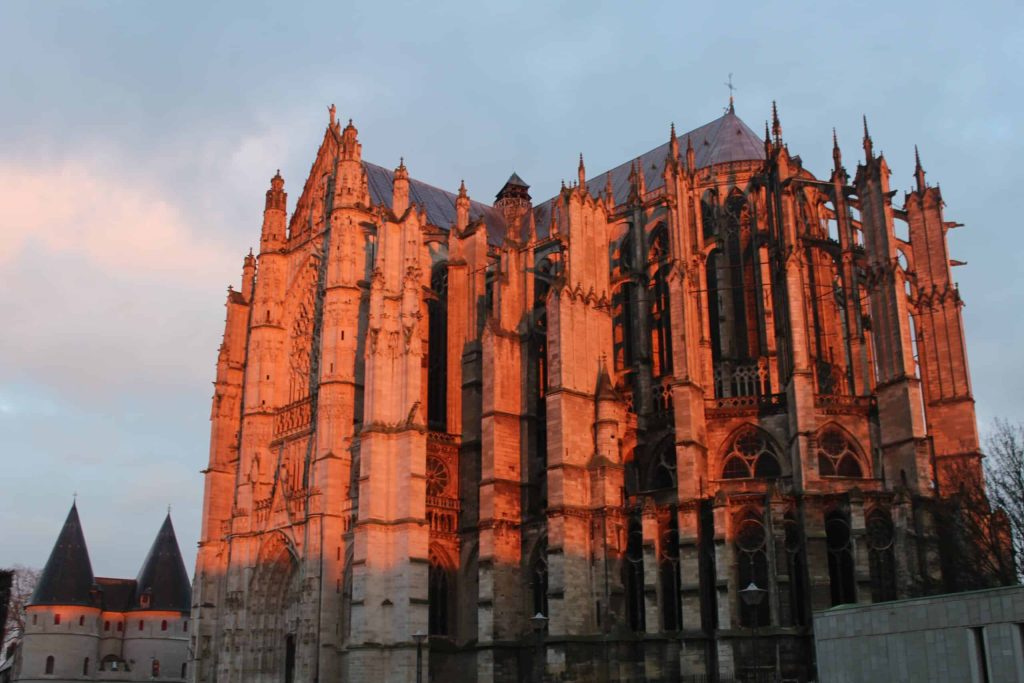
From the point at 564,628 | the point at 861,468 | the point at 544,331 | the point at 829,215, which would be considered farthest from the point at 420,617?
the point at 829,215

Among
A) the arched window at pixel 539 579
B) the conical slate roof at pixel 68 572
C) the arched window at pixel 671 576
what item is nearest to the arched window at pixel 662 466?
the arched window at pixel 671 576

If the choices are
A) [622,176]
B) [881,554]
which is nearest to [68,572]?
[622,176]

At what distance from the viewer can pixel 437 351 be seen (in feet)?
159

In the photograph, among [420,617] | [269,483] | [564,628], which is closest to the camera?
[564,628]

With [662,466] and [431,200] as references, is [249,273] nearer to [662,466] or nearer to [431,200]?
[431,200]

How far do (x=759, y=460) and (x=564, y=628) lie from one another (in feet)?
28.3

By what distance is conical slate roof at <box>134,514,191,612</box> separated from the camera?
67125mm

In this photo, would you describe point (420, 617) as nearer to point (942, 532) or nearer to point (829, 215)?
point (942, 532)

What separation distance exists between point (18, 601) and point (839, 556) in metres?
61.4

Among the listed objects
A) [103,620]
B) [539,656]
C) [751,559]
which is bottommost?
[539,656]

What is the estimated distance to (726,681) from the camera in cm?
3256

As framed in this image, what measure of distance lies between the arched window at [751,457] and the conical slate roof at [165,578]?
1691 inches

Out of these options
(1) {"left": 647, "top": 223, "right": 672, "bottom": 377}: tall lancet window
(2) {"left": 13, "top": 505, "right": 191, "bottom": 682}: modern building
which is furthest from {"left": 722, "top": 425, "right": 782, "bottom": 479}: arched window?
(2) {"left": 13, "top": 505, "right": 191, "bottom": 682}: modern building

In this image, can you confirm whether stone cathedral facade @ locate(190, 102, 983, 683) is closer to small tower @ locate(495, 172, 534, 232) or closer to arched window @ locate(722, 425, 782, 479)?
arched window @ locate(722, 425, 782, 479)
